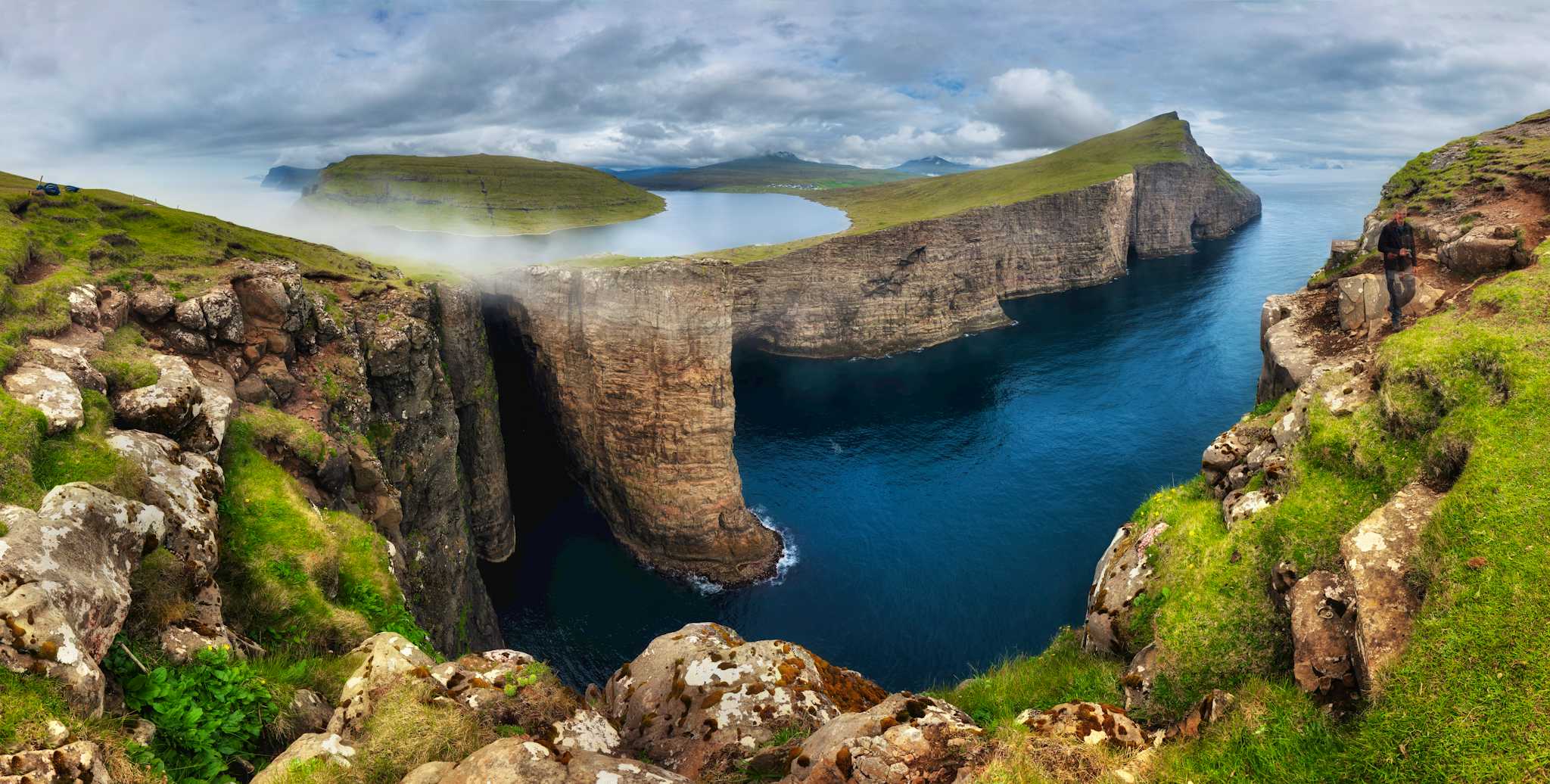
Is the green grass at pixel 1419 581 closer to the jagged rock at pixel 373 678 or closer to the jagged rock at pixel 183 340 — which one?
the jagged rock at pixel 373 678

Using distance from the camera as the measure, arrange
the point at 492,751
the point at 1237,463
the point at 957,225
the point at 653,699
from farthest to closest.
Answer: the point at 957,225, the point at 1237,463, the point at 653,699, the point at 492,751

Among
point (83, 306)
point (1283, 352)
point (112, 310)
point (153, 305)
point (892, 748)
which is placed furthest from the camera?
point (153, 305)

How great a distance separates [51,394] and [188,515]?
14.3ft

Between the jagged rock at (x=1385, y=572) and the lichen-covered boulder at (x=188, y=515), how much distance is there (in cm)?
1788

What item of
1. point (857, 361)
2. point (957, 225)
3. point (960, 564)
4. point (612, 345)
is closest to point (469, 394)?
point (612, 345)

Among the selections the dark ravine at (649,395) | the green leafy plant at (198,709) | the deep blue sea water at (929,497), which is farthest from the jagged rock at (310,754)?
the dark ravine at (649,395)

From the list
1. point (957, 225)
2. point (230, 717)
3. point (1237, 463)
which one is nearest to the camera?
point (230, 717)

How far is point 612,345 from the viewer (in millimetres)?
55406

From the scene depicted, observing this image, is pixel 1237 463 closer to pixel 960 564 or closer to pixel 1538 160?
pixel 1538 160

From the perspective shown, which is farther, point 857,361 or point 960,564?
point 857,361

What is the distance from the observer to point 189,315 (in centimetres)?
2509

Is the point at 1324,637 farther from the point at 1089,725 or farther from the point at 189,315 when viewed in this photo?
the point at 189,315

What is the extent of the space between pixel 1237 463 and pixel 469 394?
49235 millimetres

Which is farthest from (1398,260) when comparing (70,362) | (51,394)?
(70,362)
